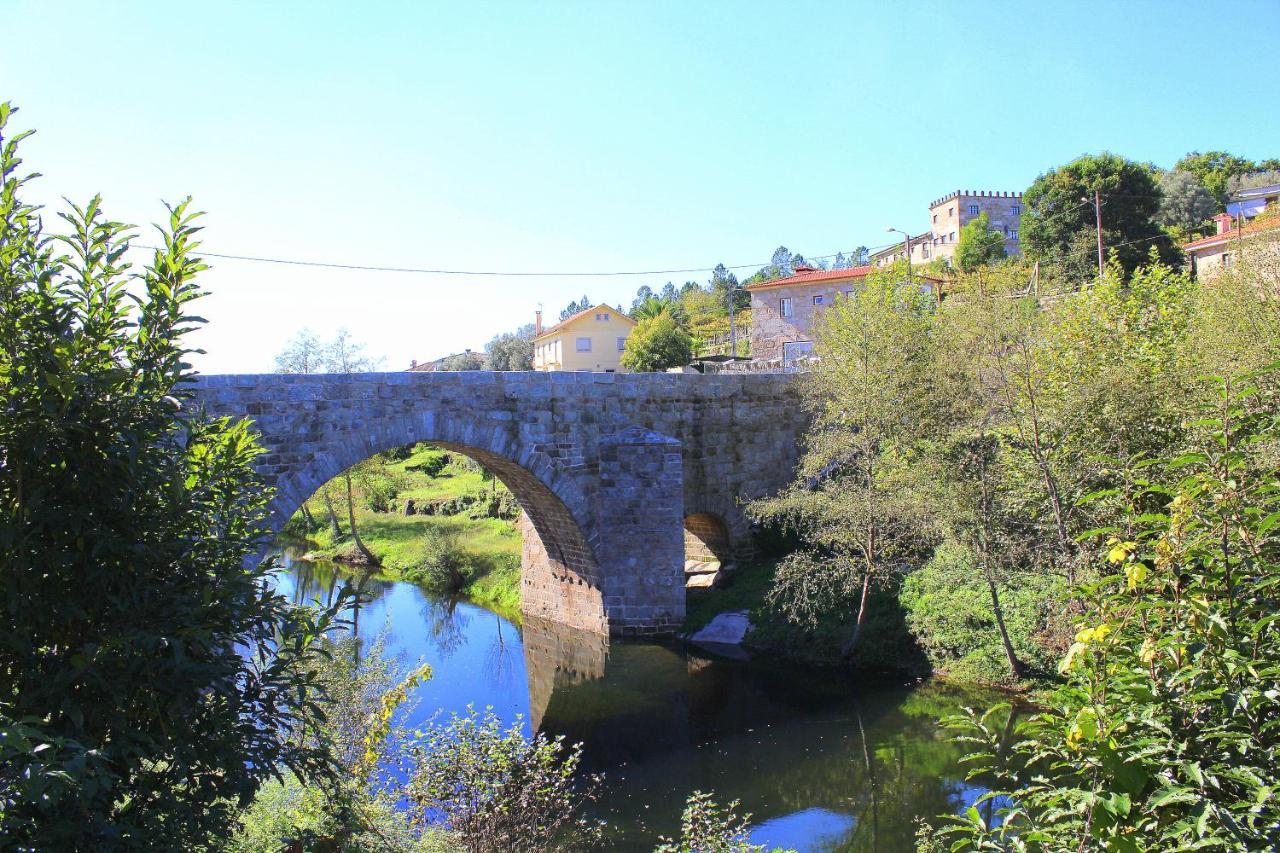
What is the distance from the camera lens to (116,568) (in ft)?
9.43

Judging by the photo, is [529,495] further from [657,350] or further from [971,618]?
[657,350]

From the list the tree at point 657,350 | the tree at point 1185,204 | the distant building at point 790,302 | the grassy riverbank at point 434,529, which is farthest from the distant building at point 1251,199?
the grassy riverbank at point 434,529

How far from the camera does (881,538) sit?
40.8 feet

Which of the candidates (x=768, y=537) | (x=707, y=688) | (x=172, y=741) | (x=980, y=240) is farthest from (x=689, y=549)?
(x=980, y=240)

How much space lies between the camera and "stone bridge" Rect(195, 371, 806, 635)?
1148cm

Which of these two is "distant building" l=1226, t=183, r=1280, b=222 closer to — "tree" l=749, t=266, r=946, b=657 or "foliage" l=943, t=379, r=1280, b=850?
"tree" l=749, t=266, r=946, b=657

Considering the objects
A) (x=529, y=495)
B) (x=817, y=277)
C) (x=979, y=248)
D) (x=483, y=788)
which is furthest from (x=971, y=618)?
(x=979, y=248)

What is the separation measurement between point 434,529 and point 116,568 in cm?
1859

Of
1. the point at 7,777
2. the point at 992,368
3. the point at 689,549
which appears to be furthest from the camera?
the point at 689,549

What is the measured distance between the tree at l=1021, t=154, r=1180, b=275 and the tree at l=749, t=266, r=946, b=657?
17.9 meters

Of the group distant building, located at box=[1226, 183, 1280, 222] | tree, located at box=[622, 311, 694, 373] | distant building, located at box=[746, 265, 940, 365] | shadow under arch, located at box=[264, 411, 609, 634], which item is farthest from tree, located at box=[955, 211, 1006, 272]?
shadow under arch, located at box=[264, 411, 609, 634]

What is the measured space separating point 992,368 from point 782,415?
22.3ft

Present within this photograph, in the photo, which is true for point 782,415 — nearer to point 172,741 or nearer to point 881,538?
point 881,538

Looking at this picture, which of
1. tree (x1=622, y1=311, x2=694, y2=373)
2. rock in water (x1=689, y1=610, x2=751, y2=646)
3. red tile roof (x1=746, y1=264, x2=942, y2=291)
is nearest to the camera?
rock in water (x1=689, y1=610, x2=751, y2=646)
